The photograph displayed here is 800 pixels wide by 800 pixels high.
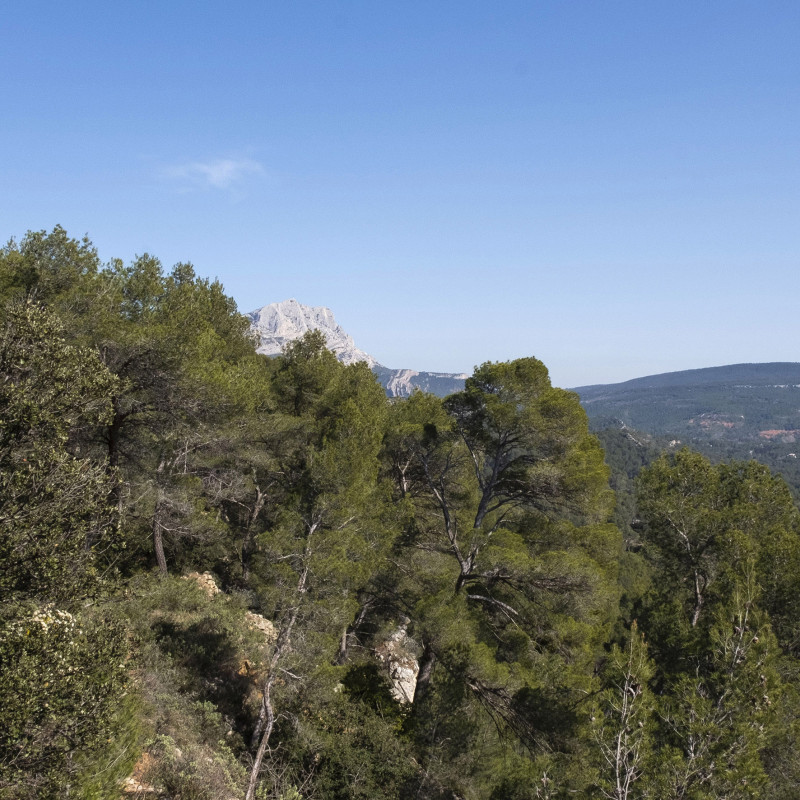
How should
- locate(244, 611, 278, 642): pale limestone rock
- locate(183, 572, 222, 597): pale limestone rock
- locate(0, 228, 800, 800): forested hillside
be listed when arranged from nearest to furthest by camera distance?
locate(0, 228, 800, 800): forested hillside
locate(244, 611, 278, 642): pale limestone rock
locate(183, 572, 222, 597): pale limestone rock

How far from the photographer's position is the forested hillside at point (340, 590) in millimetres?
6016

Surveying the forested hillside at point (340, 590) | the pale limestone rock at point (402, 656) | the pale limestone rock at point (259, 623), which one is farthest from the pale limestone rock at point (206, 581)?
the pale limestone rock at point (402, 656)

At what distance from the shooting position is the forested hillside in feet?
19.7

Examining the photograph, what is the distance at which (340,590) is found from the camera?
10969 millimetres

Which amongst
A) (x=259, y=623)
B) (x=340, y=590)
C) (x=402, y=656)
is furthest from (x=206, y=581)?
(x=402, y=656)

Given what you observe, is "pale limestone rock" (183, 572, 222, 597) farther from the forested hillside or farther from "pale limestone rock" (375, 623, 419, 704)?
"pale limestone rock" (375, 623, 419, 704)

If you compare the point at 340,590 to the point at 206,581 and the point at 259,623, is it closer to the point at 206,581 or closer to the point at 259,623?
the point at 259,623

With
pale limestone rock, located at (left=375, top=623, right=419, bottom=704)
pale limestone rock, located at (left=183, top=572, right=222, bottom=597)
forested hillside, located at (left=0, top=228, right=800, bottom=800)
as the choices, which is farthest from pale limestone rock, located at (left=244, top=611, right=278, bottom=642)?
pale limestone rock, located at (left=375, top=623, right=419, bottom=704)

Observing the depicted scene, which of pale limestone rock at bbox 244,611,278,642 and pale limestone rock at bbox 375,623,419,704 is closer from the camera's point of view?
pale limestone rock at bbox 244,611,278,642

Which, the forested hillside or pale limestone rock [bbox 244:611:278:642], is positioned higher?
the forested hillside

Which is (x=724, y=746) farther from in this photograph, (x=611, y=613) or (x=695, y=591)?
(x=695, y=591)

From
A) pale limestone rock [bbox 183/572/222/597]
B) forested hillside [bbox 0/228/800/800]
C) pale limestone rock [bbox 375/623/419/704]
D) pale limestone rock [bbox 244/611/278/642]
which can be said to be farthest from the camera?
pale limestone rock [bbox 375/623/419/704]

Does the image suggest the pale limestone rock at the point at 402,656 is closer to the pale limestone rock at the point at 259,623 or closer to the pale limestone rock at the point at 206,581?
the pale limestone rock at the point at 259,623

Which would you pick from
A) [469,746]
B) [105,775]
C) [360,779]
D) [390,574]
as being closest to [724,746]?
[469,746]
